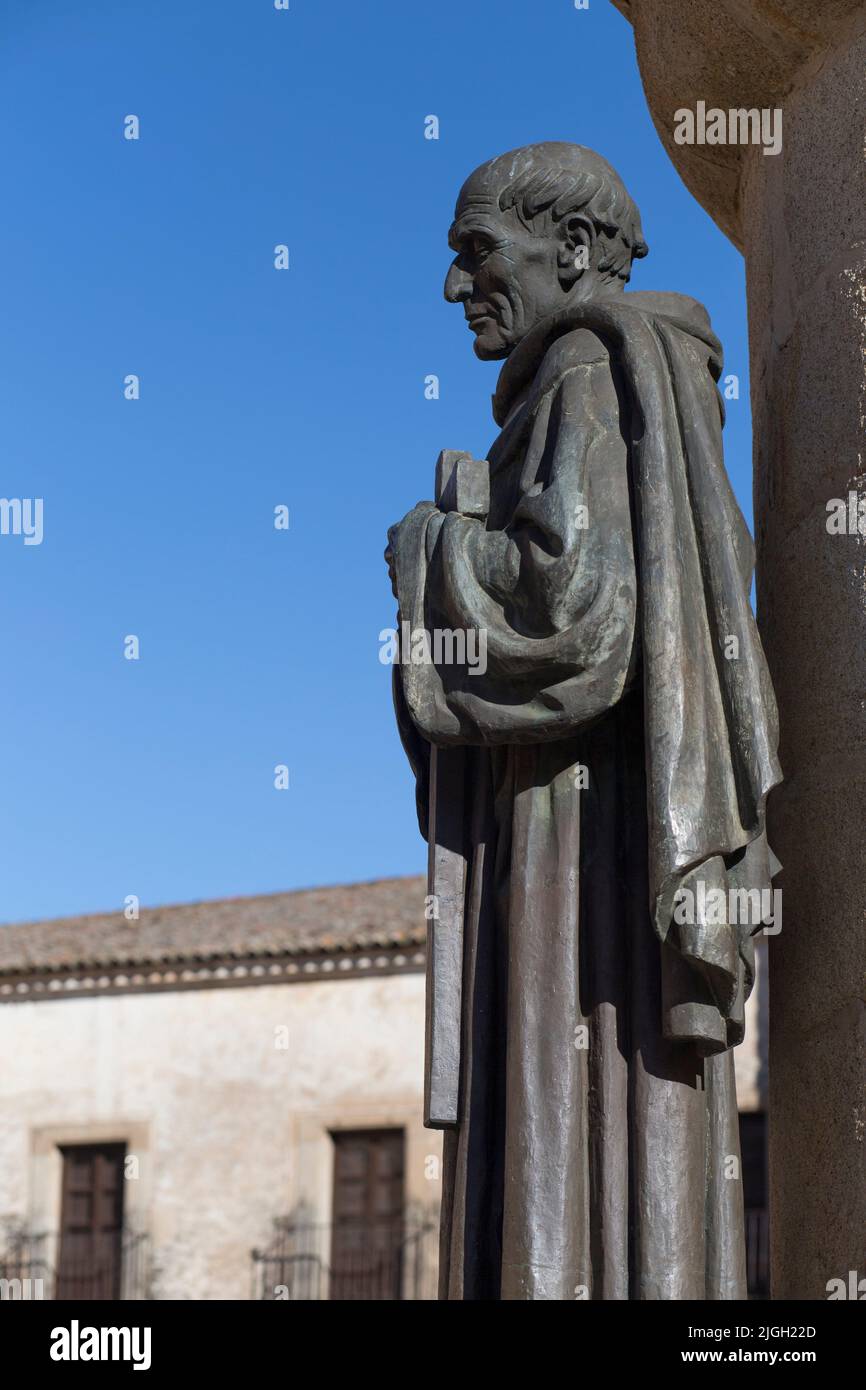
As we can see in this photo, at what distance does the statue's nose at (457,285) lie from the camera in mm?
3588

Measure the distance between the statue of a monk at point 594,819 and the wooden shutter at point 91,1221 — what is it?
78.2 ft

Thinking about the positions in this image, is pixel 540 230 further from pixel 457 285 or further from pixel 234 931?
pixel 234 931

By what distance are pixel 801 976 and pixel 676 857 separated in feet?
1.28

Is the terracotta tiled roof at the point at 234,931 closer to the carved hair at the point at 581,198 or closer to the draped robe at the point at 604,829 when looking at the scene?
the carved hair at the point at 581,198

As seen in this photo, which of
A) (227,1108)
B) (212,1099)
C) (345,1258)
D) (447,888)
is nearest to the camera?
(447,888)

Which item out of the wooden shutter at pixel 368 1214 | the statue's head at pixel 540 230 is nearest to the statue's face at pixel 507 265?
the statue's head at pixel 540 230

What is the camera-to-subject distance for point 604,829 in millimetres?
3172

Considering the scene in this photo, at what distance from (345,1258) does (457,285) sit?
23.0 metres

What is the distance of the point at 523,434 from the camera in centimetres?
338

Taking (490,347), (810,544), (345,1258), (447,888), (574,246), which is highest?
(345,1258)

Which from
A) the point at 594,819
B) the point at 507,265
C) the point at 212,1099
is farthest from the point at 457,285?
the point at 212,1099

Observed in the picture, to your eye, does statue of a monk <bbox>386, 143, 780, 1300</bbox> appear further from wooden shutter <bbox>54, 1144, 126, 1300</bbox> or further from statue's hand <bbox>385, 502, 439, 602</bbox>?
wooden shutter <bbox>54, 1144, 126, 1300</bbox>

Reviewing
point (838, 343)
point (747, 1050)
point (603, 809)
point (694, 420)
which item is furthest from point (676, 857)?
point (747, 1050)
